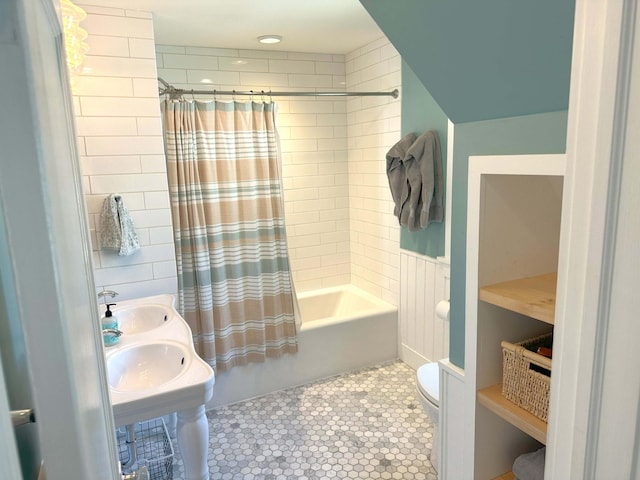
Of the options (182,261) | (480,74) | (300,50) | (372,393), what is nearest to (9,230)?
(480,74)

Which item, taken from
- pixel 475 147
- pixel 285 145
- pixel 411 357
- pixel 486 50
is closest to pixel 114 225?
pixel 285 145

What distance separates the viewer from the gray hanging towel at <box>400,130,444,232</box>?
8.97 ft

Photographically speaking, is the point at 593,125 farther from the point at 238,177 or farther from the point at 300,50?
the point at 300,50

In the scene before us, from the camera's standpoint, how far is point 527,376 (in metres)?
1.18

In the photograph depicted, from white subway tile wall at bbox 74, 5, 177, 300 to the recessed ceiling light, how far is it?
2.68 ft

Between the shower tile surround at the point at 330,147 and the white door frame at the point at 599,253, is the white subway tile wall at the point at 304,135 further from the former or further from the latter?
the white door frame at the point at 599,253

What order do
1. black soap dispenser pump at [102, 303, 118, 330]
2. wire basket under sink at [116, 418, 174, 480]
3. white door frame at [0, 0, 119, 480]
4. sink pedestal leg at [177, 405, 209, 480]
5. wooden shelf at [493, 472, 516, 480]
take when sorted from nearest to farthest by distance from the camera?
white door frame at [0, 0, 119, 480] < wooden shelf at [493, 472, 516, 480] < sink pedestal leg at [177, 405, 209, 480] < black soap dispenser pump at [102, 303, 118, 330] < wire basket under sink at [116, 418, 174, 480]

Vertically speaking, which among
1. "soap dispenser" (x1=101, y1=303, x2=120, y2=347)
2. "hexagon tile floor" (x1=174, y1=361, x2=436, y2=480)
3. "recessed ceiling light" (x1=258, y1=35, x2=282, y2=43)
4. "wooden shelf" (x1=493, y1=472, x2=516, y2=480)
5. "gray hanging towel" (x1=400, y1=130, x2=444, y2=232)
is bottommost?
"hexagon tile floor" (x1=174, y1=361, x2=436, y2=480)

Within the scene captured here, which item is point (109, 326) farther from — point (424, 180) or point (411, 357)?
point (411, 357)

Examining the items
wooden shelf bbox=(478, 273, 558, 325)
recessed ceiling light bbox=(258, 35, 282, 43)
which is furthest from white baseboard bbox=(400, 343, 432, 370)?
recessed ceiling light bbox=(258, 35, 282, 43)

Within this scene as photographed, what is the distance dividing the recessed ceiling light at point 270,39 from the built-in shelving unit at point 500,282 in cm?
227

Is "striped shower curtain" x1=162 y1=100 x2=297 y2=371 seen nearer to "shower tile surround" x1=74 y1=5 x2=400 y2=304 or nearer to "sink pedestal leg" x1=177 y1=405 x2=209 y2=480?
"shower tile surround" x1=74 y1=5 x2=400 y2=304

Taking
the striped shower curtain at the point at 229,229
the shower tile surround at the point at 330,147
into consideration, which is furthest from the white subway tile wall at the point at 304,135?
the striped shower curtain at the point at 229,229

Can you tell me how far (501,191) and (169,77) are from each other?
2.72 meters
